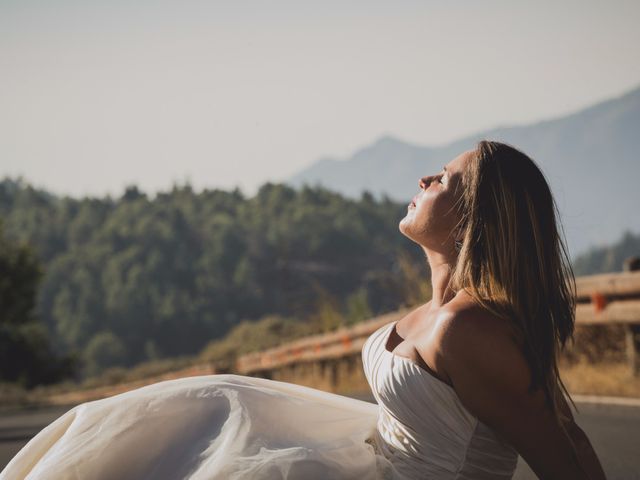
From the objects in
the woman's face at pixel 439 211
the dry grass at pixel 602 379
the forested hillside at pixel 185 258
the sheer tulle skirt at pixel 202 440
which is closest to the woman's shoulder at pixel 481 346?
the woman's face at pixel 439 211

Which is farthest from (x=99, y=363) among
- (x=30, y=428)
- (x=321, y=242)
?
(x=30, y=428)

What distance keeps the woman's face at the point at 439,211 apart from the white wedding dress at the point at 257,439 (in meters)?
0.39

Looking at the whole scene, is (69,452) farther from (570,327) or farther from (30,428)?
(30,428)

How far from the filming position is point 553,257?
306 centimetres

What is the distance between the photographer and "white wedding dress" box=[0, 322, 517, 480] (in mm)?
3107

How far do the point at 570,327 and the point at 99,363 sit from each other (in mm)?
118021

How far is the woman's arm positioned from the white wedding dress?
103 mm

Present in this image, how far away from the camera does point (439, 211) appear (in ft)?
10.9

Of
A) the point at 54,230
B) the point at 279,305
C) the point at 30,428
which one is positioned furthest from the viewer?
the point at 54,230

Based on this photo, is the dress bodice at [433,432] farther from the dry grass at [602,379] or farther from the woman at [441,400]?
the dry grass at [602,379]

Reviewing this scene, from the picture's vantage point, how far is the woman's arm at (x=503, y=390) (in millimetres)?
2957

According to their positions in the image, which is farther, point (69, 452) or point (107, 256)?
point (107, 256)

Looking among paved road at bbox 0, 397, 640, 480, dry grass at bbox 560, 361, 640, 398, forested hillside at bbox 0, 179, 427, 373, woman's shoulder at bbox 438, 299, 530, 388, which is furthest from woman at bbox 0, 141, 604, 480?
forested hillside at bbox 0, 179, 427, 373

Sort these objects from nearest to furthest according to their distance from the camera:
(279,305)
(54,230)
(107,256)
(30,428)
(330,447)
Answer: (330,447) → (30,428) → (279,305) → (107,256) → (54,230)
